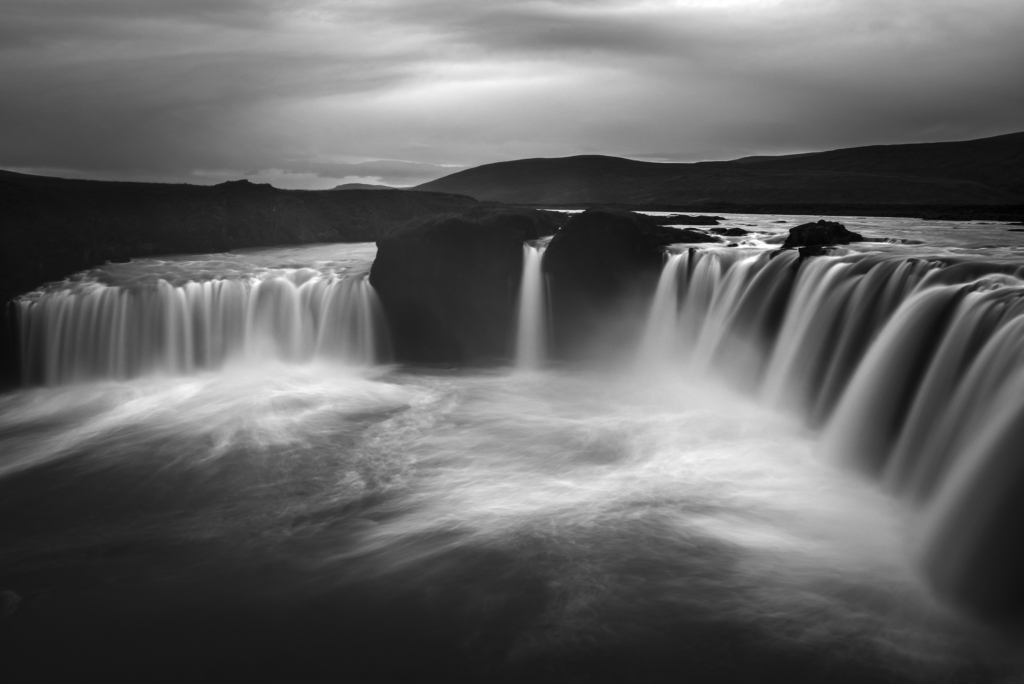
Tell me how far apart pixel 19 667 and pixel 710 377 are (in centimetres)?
1359

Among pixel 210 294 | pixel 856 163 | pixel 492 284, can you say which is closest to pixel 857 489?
pixel 492 284

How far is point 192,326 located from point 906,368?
17809 millimetres

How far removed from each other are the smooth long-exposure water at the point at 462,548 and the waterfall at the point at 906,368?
1.51ft

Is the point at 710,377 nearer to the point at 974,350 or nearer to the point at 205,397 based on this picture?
the point at 974,350

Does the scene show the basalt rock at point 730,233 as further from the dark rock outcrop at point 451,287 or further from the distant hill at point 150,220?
the distant hill at point 150,220

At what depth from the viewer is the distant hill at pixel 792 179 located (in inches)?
3263

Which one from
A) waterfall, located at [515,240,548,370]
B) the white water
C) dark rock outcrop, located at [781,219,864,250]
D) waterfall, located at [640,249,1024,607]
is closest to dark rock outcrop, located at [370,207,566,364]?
waterfall, located at [515,240,548,370]

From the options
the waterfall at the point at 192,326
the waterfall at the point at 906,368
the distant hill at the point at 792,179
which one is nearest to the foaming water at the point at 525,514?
the waterfall at the point at 906,368

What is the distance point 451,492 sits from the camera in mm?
11062

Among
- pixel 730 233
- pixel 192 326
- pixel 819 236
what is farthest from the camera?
pixel 730 233

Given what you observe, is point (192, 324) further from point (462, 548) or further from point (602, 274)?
point (462, 548)

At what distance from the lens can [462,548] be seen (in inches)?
360

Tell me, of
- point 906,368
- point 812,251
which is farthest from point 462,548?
point 812,251

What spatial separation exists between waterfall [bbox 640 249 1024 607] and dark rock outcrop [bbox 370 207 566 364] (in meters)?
5.44
